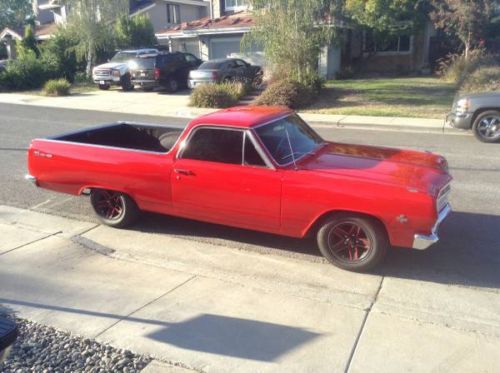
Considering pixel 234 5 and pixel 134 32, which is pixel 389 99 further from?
pixel 134 32

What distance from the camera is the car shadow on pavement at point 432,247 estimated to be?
496cm

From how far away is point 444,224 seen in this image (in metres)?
6.23

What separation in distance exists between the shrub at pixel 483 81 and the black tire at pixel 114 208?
15.1 m

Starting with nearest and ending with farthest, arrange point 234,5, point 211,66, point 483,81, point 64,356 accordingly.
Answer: point 64,356, point 483,81, point 211,66, point 234,5

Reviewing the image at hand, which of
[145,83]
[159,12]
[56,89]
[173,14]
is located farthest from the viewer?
[173,14]

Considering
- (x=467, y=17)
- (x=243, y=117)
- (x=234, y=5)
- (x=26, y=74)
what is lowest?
(x=26, y=74)

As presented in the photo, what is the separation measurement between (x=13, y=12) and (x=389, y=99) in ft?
229

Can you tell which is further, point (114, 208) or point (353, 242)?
point (114, 208)

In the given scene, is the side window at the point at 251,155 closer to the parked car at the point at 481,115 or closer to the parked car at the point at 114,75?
the parked car at the point at 481,115

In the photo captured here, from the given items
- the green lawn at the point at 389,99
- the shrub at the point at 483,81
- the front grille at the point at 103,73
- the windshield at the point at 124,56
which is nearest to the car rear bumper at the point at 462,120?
the green lawn at the point at 389,99

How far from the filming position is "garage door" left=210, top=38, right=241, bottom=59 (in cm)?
3027

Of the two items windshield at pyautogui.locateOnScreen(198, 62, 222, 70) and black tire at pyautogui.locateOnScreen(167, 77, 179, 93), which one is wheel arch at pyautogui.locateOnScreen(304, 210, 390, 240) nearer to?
windshield at pyautogui.locateOnScreen(198, 62, 222, 70)

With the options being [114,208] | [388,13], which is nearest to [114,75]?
[388,13]

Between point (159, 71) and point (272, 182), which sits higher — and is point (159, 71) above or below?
above
